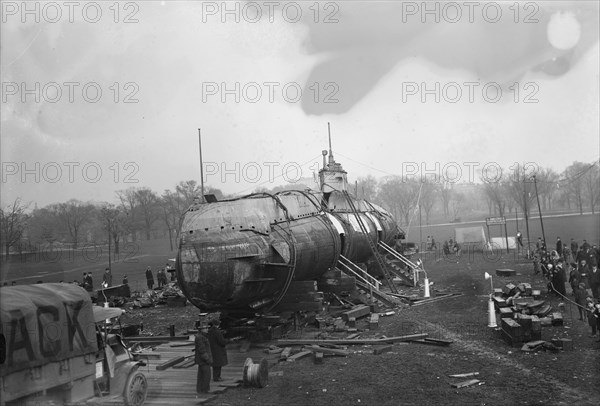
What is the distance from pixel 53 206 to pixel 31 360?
140 feet

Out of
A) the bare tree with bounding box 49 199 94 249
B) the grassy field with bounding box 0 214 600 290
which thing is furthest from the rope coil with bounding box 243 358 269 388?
the bare tree with bounding box 49 199 94 249

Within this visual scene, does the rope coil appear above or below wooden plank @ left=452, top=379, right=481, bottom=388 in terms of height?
above

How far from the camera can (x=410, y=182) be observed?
96250 millimetres

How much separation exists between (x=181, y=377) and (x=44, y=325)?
16.3 feet

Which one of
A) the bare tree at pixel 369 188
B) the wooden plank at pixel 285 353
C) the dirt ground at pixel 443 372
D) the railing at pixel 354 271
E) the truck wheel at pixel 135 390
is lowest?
the dirt ground at pixel 443 372

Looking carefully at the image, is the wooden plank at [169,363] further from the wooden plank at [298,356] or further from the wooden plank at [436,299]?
the wooden plank at [436,299]

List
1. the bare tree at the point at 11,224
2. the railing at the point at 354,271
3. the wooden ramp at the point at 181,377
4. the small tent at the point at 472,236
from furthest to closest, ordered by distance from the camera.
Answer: the small tent at the point at 472,236, the bare tree at the point at 11,224, the railing at the point at 354,271, the wooden ramp at the point at 181,377

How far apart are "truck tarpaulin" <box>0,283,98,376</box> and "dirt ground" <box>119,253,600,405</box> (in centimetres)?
330

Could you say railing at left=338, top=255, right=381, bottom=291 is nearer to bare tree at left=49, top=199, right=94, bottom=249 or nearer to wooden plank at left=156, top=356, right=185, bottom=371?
wooden plank at left=156, top=356, right=185, bottom=371

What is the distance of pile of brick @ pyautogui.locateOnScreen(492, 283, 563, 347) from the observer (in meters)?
12.9

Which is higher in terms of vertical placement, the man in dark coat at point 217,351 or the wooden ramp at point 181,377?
the man in dark coat at point 217,351

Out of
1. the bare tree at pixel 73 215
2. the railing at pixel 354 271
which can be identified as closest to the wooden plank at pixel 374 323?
the railing at pixel 354 271

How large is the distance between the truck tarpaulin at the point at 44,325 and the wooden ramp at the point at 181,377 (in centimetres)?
128

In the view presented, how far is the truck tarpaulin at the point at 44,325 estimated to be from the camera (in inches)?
281
